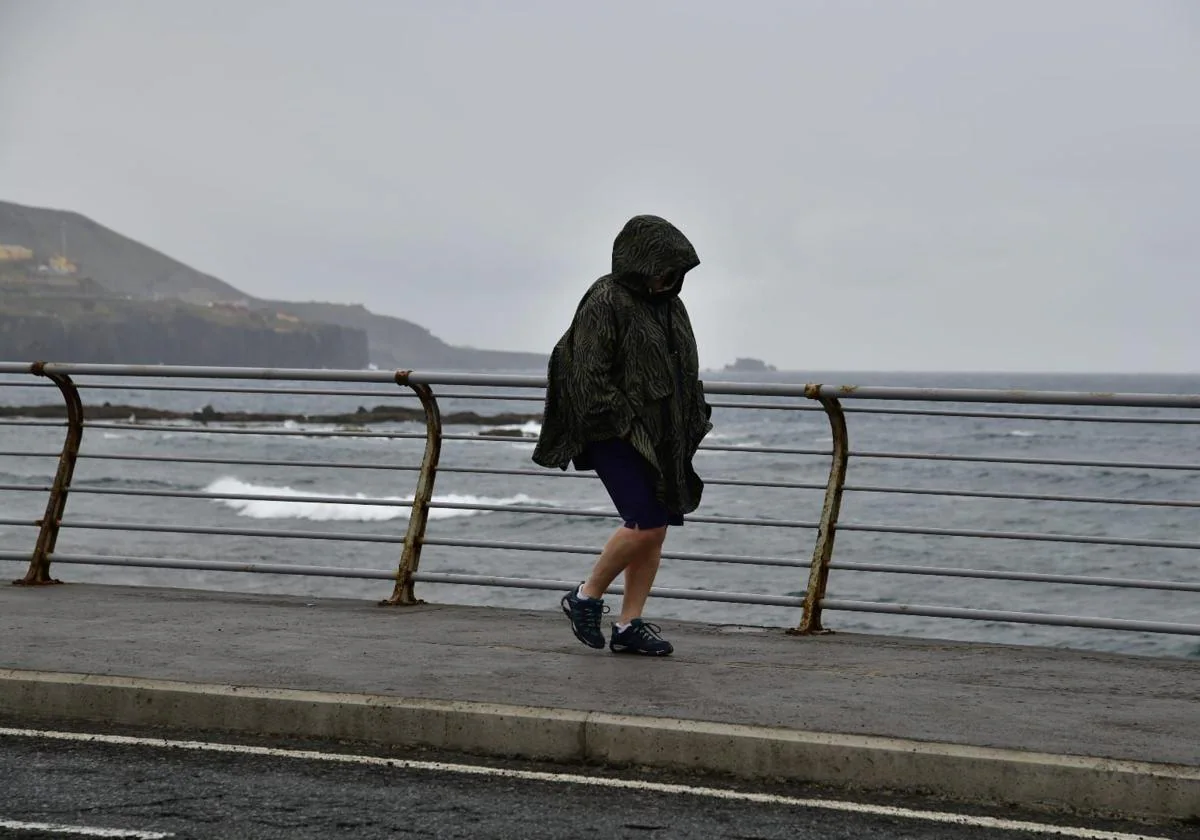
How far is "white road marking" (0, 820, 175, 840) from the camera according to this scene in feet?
15.1

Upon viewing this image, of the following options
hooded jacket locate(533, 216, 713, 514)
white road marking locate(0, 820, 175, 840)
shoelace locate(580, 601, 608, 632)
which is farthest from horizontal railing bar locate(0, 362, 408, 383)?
white road marking locate(0, 820, 175, 840)

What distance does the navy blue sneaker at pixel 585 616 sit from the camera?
7.20m

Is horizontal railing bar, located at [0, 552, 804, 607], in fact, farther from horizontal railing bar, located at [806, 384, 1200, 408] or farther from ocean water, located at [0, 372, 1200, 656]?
horizontal railing bar, located at [806, 384, 1200, 408]

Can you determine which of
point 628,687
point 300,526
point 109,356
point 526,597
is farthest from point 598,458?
point 109,356

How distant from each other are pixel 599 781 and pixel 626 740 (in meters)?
0.25

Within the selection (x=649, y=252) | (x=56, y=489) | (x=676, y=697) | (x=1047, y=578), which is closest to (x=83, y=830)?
(x=676, y=697)

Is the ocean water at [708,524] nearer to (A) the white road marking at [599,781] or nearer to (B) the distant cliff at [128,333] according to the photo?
(A) the white road marking at [599,781]

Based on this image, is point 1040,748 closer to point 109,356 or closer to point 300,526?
point 300,526

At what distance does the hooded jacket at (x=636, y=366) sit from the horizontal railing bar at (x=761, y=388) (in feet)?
3.53

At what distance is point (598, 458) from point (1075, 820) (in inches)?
106

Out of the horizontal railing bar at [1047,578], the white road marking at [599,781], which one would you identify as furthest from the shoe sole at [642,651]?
the white road marking at [599,781]

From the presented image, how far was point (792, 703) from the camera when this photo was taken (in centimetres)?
600

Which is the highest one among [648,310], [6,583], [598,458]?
[648,310]

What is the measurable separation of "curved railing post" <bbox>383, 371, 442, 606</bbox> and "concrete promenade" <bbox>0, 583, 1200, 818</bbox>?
617 mm
